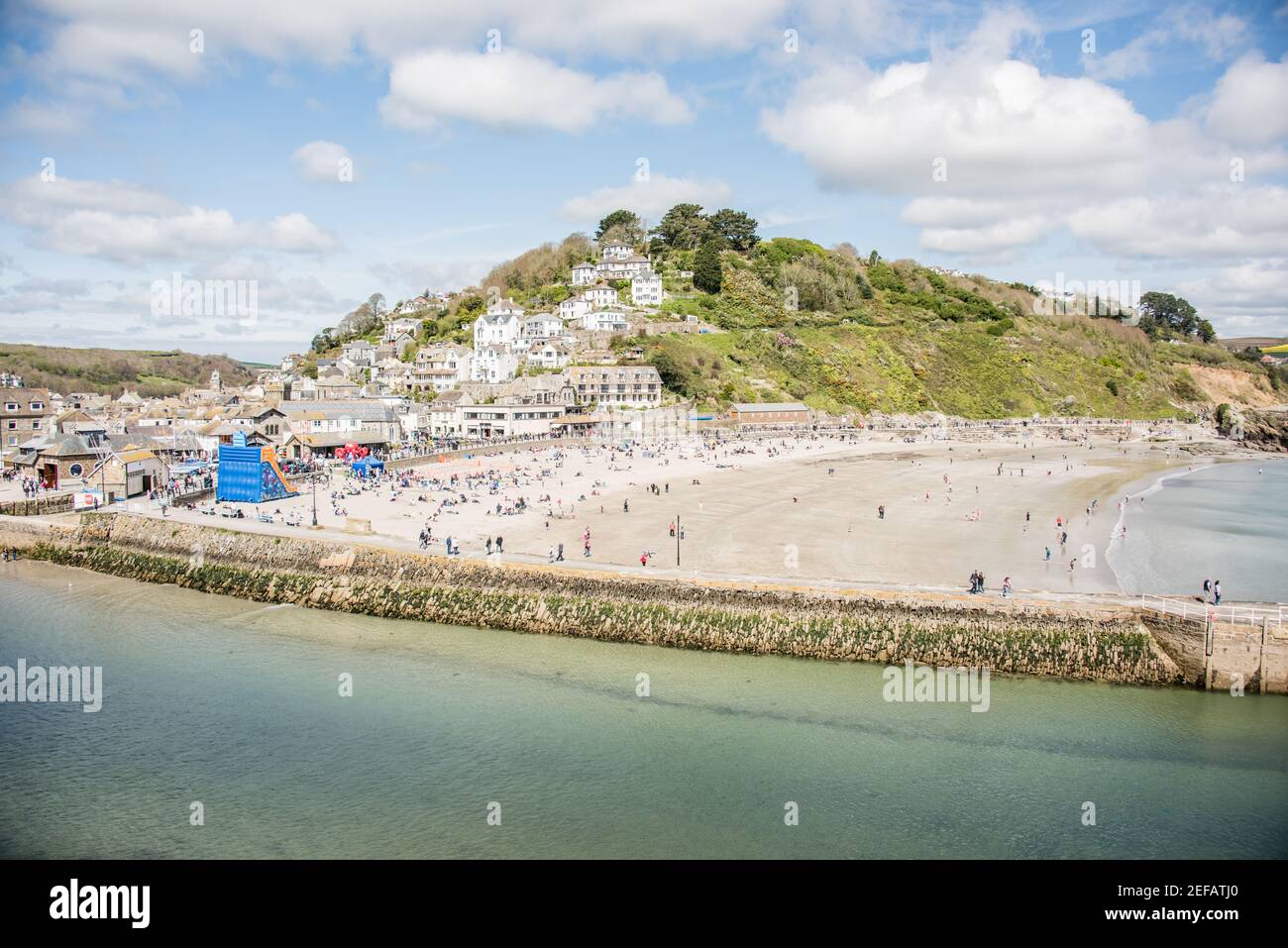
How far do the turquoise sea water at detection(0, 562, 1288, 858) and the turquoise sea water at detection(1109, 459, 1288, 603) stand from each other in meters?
6.33

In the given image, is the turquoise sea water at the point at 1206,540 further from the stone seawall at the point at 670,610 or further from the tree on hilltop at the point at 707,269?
the tree on hilltop at the point at 707,269

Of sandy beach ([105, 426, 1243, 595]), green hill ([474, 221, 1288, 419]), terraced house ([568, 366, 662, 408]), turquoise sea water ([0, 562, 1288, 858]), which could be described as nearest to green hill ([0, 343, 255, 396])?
green hill ([474, 221, 1288, 419])

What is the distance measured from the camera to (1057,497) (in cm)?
3841

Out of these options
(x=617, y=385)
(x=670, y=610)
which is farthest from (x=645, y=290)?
(x=670, y=610)

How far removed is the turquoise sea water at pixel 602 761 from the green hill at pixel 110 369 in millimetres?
95762

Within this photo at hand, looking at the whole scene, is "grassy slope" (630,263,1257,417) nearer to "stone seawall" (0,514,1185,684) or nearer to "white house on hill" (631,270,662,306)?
"white house on hill" (631,270,662,306)

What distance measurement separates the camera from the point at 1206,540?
2966 centimetres

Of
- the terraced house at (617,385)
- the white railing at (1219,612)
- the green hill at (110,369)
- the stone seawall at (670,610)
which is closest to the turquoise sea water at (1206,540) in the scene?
the white railing at (1219,612)

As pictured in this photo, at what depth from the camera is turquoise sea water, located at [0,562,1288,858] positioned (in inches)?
496

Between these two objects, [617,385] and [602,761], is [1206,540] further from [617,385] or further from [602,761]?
[617,385]

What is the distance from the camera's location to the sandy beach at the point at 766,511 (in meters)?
24.3

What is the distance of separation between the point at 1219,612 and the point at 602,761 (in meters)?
15.2

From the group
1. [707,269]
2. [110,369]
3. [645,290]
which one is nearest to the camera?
[645,290]
